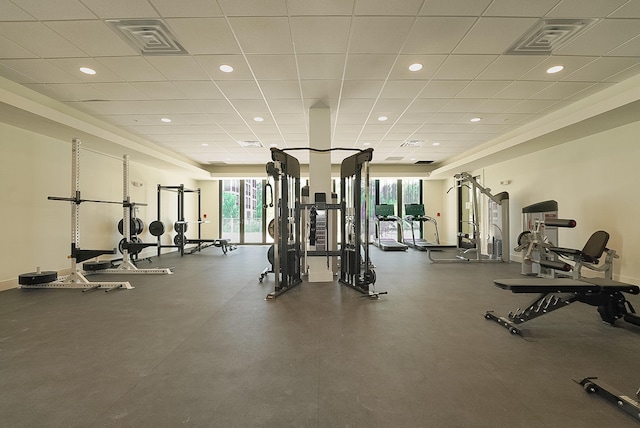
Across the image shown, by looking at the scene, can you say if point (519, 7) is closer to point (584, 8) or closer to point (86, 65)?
point (584, 8)

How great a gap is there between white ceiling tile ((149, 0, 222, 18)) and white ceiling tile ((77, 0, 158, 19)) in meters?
0.10

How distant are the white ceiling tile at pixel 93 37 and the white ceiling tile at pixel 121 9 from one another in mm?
199

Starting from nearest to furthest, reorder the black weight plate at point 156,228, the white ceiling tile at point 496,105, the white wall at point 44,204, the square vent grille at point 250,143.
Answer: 1. the white wall at point 44,204
2. the white ceiling tile at point 496,105
3. the square vent grille at point 250,143
4. the black weight plate at point 156,228

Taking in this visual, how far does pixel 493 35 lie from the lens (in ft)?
9.85

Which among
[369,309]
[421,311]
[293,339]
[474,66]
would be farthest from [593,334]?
[474,66]

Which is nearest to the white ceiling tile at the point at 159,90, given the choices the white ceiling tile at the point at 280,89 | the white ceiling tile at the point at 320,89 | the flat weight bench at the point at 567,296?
the white ceiling tile at the point at 280,89

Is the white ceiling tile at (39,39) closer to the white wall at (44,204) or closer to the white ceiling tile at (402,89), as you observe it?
the white wall at (44,204)

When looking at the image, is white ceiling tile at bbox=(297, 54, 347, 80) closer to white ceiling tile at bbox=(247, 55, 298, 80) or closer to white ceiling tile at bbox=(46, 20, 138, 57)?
white ceiling tile at bbox=(247, 55, 298, 80)

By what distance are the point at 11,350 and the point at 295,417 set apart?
2548 millimetres

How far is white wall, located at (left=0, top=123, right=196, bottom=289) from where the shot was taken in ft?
14.8

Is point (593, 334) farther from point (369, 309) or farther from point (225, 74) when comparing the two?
point (225, 74)

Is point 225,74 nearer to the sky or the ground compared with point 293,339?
nearer to the sky

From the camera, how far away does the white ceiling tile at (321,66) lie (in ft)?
11.2

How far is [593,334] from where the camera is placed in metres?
2.70
